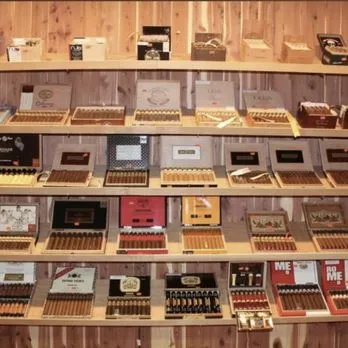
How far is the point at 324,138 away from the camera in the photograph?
12.7 ft

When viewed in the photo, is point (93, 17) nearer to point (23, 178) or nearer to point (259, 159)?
point (23, 178)

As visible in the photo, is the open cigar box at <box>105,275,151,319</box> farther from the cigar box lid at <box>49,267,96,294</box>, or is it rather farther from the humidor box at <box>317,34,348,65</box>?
the humidor box at <box>317,34,348,65</box>

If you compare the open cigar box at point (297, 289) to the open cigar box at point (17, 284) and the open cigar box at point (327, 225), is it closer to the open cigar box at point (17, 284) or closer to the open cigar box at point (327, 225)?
the open cigar box at point (327, 225)

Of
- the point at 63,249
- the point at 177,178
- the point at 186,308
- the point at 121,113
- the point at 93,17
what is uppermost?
the point at 93,17

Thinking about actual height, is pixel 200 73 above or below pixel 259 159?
above

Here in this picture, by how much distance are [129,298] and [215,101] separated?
122cm

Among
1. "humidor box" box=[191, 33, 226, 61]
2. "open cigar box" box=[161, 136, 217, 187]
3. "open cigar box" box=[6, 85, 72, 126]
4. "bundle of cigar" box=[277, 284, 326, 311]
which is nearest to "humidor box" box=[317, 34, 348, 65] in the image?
"humidor box" box=[191, 33, 226, 61]

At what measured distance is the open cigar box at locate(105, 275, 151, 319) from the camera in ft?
12.1

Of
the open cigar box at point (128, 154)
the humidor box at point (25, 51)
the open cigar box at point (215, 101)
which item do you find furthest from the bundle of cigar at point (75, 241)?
the humidor box at point (25, 51)

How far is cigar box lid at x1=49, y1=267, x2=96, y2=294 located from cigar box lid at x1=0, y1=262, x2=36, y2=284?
5.9 inches

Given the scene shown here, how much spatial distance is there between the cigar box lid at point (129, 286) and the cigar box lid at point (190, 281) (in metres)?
0.13

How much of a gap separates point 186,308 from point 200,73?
1.33m

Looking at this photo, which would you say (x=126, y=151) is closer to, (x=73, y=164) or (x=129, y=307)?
(x=73, y=164)

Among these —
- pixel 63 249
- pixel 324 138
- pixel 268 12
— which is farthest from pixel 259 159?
pixel 63 249
